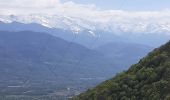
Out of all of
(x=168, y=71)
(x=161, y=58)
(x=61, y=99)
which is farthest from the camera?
(x=61, y=99)

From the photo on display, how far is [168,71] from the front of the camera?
28656mm

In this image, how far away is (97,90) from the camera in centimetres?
3119

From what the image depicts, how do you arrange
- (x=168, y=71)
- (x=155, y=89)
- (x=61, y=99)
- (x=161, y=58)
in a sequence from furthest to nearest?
1. (x=61, y=99)
2. (x=161, y=58)
3. (x=168, y=71)
4. (x=155, y=89)

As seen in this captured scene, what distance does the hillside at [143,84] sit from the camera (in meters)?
26.9

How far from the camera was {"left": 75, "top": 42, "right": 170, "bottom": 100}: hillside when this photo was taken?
26945 mm

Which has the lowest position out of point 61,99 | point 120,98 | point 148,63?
point 120,98

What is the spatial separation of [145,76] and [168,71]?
1.45 metres

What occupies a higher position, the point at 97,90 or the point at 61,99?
the point at 61,99

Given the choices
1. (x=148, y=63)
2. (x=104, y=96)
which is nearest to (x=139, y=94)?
(x=104, y=96)

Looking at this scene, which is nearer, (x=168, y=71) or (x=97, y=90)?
(x=168, y=71)

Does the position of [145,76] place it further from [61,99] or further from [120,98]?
[61,99]

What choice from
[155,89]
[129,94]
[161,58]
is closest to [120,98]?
[129,94]

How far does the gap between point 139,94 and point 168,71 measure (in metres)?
2.23

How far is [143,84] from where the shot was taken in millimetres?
28844
